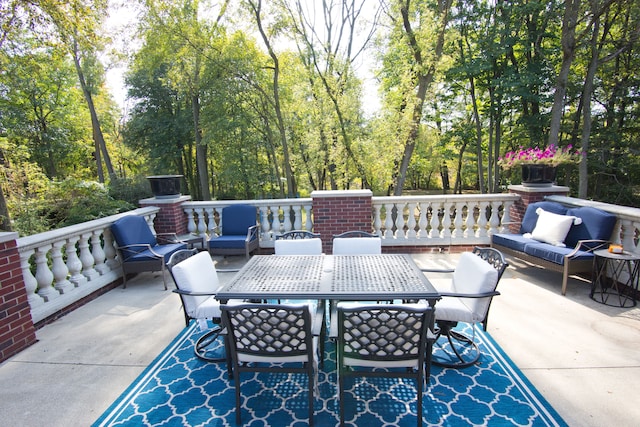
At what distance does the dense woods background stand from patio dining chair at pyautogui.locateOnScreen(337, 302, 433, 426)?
6252mm

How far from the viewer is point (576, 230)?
374 cm

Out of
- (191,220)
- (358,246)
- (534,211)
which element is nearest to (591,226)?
(534,211)

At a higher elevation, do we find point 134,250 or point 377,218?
point 377,218

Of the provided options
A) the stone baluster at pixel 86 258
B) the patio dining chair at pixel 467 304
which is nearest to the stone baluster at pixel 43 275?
the stone baluster at pixel 86 258

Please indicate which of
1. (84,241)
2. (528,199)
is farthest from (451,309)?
(84,241)

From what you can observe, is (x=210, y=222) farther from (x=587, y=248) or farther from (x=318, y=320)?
(x=587, y=248)

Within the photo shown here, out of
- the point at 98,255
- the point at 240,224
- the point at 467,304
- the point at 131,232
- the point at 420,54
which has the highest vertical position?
the point at 420,54

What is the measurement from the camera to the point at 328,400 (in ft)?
6.63

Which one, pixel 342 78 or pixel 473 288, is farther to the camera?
pixel 342 78

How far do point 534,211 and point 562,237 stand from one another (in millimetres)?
611

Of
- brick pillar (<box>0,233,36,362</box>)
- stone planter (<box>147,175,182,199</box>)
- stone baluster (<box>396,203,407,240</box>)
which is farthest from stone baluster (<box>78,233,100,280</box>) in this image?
stone baluster (<box>396,203,407,240</box>)

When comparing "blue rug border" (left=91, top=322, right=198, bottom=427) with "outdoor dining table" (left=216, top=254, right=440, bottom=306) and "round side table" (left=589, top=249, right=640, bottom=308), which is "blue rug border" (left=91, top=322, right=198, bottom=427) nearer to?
"outdoor dining table" (left=216, top=254, right=440, bottom=306)

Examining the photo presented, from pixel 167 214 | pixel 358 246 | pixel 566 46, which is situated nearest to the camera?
pixel 358 246

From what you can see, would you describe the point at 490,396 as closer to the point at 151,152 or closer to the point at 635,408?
the point at 635,408
